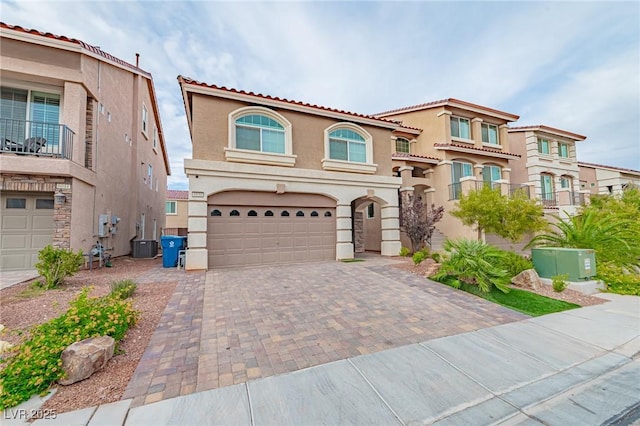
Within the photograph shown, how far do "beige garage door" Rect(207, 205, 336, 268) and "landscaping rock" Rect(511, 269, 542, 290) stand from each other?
21.6 ft

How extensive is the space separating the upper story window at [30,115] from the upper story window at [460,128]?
19.4 metres

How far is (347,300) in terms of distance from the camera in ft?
20.2

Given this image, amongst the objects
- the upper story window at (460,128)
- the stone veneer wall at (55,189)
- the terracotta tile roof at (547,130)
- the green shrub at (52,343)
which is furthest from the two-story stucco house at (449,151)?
the stone veneer wall at (55,189)

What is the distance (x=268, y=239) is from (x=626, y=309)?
10137mm

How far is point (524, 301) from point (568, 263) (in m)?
2.62

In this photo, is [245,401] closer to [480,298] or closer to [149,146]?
[480,298]

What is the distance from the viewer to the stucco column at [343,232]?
11.7 metres

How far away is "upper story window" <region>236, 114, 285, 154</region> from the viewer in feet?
33.8

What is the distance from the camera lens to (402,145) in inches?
701

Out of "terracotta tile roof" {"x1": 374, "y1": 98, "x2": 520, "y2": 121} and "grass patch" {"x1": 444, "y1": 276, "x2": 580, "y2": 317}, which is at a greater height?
"terracotta tile roof" {"x1": 374, "y1": 98, "x2": 520, "y2": 121}

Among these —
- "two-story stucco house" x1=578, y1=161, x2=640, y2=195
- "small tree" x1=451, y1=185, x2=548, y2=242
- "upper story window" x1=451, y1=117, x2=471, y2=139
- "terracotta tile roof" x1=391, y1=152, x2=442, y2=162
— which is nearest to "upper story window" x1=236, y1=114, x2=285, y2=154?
"terracotta tile roof" x1=391, y1=152, x2=442, y2=162

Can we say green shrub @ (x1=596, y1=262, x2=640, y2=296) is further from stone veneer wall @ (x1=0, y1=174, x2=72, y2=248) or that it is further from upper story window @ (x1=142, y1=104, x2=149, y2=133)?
upper story window @ (x1=142, y1=104, x2=149, y2=133)

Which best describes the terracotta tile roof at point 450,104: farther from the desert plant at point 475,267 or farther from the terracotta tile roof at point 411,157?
the desert plant at point 475,267

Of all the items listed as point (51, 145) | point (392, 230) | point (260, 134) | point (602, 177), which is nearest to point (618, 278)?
point (392, 230)
